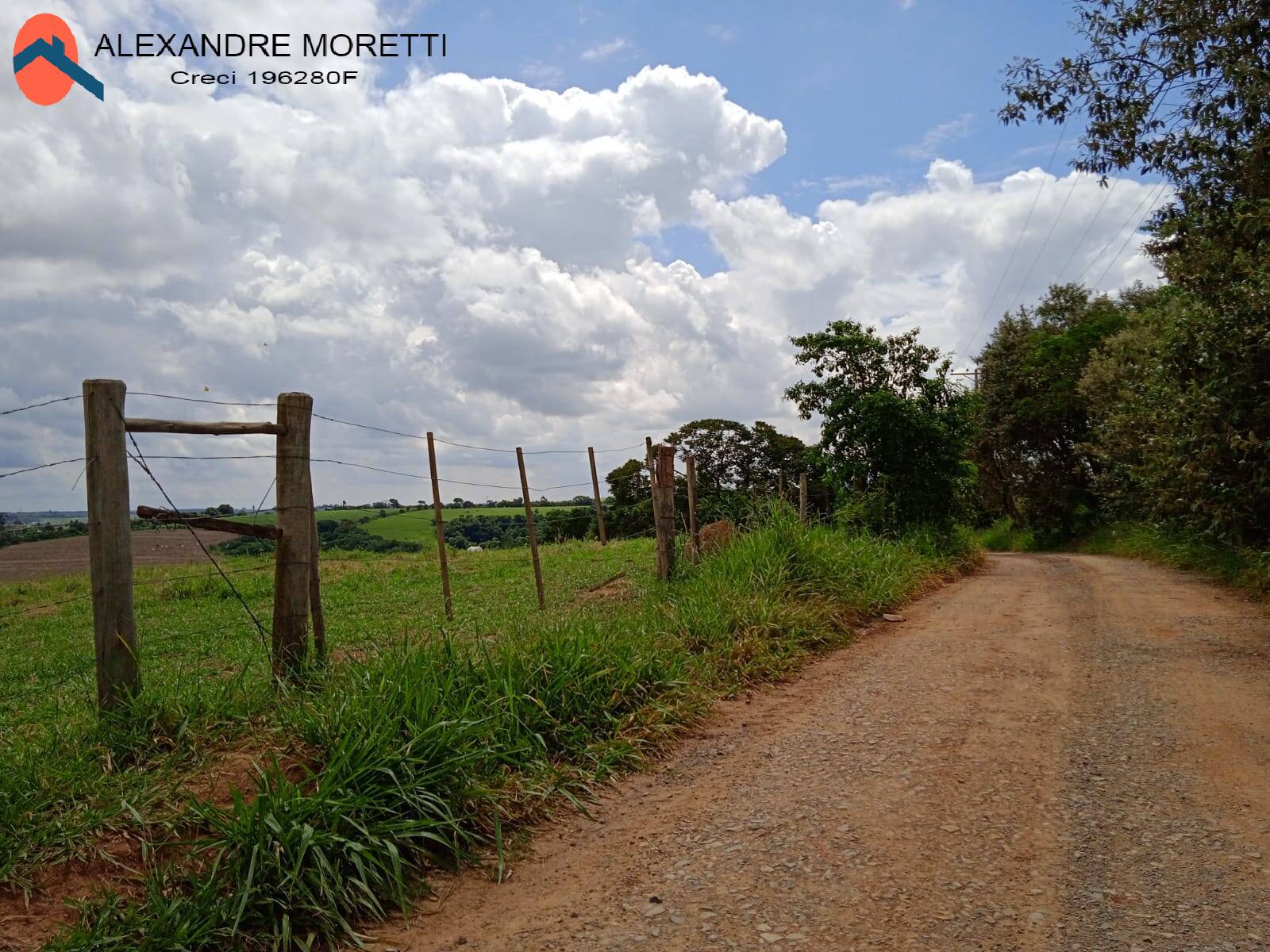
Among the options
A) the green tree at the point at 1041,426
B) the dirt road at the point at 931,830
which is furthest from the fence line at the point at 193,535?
the green tree at the point at 1041,426

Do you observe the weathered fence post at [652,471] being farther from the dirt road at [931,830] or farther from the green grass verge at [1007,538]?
the green grass verge at [1007,538]

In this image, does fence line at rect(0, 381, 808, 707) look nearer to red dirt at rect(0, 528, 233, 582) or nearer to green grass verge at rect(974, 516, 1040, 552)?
red dirt at rect(0, 528, 233, 582)

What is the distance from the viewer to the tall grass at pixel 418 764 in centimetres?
338

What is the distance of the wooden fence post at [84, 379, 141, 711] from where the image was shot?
4.39 m

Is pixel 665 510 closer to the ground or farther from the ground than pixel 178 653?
farther from the ground

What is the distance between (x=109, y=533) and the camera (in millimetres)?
4406

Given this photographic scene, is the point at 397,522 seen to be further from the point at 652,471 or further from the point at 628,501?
the point at 652,471

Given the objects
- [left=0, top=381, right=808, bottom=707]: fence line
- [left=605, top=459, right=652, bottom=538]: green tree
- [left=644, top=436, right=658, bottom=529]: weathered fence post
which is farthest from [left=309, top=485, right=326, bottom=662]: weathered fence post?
[left=605, top=459, right=652, bottom=538]: green tree

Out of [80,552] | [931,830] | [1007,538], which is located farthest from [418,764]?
[1007,538]

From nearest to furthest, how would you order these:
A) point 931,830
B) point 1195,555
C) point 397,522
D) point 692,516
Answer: point 931,830, point 692,516, point 1195,555, point 397,522

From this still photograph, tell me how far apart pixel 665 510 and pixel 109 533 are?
6.34m

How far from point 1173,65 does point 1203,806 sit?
308 inches

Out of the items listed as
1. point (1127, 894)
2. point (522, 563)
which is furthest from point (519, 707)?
point (522, 563)

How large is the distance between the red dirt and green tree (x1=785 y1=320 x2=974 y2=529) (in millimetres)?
10608
